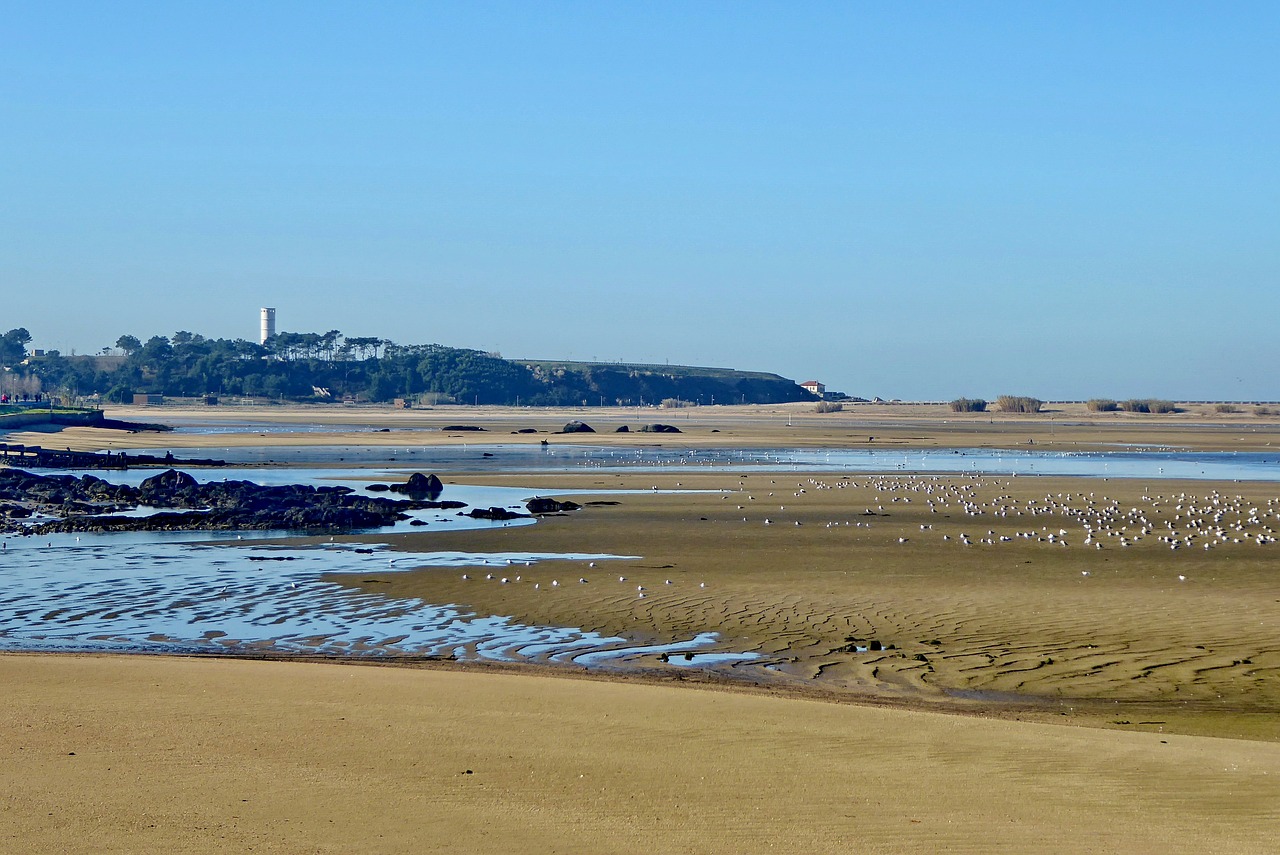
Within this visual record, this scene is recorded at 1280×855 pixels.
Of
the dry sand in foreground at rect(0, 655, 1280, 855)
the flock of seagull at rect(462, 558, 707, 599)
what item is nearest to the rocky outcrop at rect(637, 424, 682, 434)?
the flock of seagull at rect(462, 558, 707, 599)

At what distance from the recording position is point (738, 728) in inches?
357

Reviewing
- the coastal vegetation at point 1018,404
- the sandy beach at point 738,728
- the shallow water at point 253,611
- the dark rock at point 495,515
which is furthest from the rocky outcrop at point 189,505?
the coastal vegetation at point 1018,404

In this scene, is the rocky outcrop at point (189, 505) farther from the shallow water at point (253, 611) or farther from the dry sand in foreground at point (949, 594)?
the shallow water at point (253, 611)

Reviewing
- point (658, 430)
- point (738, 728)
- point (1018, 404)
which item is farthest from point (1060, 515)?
point (1018, 404)

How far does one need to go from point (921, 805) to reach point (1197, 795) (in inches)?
70.0

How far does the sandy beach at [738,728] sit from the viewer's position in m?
6.80

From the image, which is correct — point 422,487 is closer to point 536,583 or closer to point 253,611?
point 536,583

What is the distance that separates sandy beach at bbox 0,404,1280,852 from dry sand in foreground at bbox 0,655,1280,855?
3 centimetres

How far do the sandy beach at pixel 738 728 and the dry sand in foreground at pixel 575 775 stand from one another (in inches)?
1.1

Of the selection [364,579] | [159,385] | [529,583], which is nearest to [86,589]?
[364,579]

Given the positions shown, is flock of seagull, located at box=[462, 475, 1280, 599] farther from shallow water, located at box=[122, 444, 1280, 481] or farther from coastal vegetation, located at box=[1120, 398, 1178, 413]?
coastal vegetation, located at box=[1120, 398, 1178, 413]

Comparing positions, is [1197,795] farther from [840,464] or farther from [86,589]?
[840,464]

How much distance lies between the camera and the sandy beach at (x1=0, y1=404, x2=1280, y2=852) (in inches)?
268

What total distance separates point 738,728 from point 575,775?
168cm
